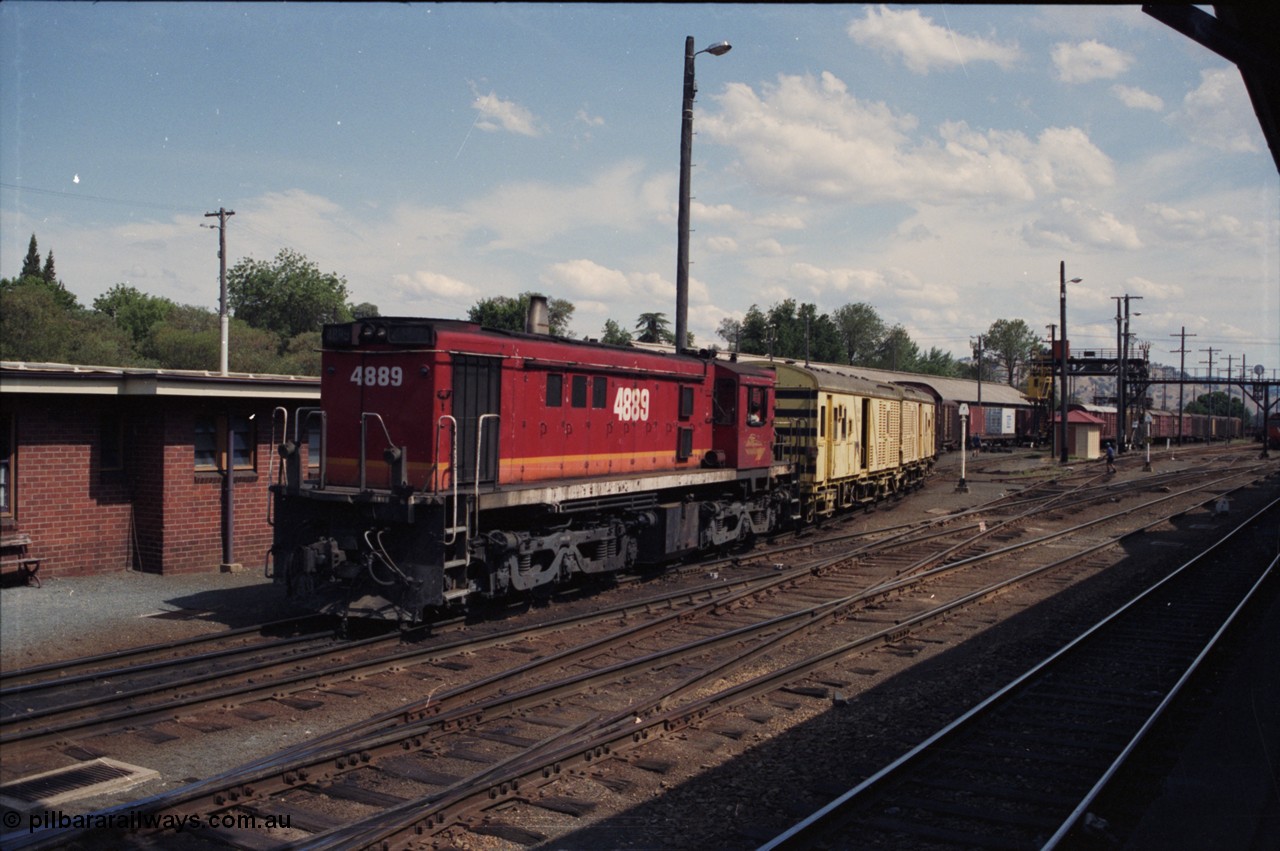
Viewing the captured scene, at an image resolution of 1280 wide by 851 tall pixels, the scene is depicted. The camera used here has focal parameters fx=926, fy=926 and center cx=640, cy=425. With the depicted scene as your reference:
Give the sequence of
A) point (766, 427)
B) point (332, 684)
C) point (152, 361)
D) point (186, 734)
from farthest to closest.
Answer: point (152, 361) → point (766, 427) → point (332, 684) → point (186, 734)

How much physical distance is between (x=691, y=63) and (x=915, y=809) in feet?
53.1

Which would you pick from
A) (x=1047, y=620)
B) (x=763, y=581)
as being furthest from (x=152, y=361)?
(x=1047, y=620)

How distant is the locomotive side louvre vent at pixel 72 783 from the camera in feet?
20.0

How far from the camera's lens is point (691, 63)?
19062 millimetres

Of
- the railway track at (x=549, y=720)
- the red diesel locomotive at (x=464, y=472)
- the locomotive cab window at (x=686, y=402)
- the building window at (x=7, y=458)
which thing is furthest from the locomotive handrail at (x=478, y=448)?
the building window at (x=7, y=458)

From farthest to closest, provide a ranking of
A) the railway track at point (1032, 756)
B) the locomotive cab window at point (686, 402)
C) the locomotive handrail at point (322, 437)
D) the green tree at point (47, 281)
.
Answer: the green tree at point (47, 281)
the locomotive cab window at point (686, 402)
the locomotive handrail at point (322, 437)
the railway track at point (1032, 756)

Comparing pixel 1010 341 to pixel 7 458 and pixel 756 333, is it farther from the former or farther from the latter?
pixel 7 458

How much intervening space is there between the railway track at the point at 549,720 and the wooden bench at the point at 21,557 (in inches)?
272

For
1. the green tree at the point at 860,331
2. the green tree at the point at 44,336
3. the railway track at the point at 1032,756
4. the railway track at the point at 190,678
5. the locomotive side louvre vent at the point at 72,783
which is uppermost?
the green tree at the point at 860,331

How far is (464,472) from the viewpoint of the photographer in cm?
1110

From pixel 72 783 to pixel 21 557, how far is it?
7128 mm

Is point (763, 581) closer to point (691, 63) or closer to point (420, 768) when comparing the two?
point (420, 768)

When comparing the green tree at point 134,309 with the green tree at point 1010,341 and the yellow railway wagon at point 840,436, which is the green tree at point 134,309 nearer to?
the yellow railway wagon at point 840,436

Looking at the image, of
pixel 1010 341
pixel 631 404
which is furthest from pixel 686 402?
Result: pixel 1010 341
